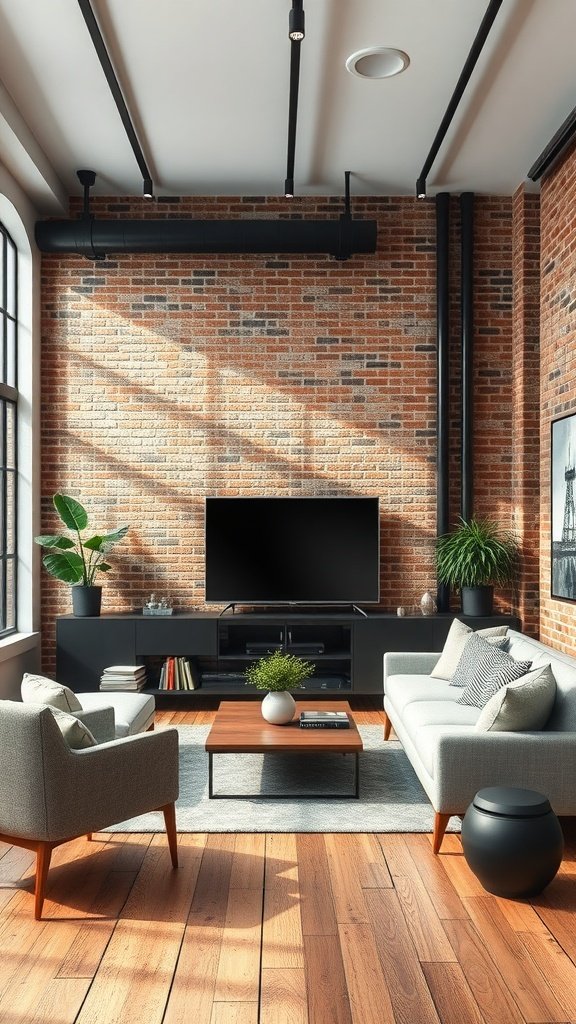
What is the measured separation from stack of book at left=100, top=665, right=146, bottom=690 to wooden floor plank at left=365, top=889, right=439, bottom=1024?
3.11 meters

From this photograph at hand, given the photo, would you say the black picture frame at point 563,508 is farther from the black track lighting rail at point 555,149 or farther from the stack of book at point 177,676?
the stack of book at point 177,676

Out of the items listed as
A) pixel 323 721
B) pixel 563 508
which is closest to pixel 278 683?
pixel 323 721

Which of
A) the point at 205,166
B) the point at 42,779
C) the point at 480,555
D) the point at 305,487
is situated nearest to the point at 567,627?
the point at 480,555

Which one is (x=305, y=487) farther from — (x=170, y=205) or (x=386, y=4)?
(x=386, y=4)

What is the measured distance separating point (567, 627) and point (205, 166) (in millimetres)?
4048

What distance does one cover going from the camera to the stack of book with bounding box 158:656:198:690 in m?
6.11

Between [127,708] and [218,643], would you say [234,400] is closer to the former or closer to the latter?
[218,643]

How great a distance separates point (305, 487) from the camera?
21.4 feet

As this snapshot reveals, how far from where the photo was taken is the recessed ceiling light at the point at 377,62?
4.48 meters

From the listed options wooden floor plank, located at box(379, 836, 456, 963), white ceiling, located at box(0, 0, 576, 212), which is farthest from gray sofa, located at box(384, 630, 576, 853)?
white ceiling, located at box(0, 0, 576, 212)

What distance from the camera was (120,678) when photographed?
5.94 m

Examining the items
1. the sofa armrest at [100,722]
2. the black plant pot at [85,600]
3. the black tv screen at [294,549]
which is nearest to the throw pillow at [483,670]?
the black tv screen at [294,549]

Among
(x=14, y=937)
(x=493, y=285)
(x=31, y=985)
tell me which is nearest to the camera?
(x=31, y=985)

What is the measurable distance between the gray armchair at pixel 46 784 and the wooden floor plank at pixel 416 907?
113cm
